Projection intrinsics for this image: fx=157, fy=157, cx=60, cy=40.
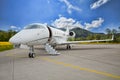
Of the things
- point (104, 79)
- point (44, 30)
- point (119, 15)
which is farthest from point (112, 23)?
point (104, 79)

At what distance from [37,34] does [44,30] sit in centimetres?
131

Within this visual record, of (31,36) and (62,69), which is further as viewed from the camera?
(31,36)

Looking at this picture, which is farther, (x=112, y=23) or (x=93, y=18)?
(x=93, y=18)

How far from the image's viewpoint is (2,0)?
59312mm

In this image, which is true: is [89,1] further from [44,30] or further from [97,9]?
[44,30]

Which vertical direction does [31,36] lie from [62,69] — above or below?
above

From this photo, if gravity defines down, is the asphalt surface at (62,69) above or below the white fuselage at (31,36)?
below

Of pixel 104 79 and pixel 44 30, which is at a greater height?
pixel 44 30

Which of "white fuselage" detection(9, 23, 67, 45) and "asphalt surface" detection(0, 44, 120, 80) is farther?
"white fuselage" detection(9, 23, 67, 45)

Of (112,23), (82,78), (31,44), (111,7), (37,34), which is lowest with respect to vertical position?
(82,78)

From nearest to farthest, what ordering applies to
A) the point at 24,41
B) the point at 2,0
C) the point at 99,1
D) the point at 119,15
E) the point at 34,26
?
1. the point at 24,41
2. the point at 34,26
3. the point at 2,0
4. the point at 119,15
5. the point at 99,1

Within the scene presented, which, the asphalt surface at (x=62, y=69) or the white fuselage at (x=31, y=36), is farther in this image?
the white fuselage at (x=31, y=36)

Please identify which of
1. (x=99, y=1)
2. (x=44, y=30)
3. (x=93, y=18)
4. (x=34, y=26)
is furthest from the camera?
(x=93, y=18)

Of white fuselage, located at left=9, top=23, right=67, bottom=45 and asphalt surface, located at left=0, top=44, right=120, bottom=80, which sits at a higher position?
white fuselage, located at left=9, top=23, right=67, bottom=45
